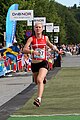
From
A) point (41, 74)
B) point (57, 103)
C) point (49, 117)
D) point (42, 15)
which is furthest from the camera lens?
point (42, 15)

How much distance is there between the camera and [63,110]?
11352 millimetres

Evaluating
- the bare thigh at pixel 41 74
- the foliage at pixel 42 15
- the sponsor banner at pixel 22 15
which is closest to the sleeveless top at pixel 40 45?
the bare thigh at pixel 41 74

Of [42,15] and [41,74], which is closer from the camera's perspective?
[41,74]

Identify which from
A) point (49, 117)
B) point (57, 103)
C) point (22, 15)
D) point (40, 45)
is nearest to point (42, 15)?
point (22, 15)

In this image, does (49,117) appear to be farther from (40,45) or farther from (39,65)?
(40,45)

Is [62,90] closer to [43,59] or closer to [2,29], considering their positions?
[43,59]

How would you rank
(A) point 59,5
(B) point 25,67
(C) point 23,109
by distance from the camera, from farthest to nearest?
(A) point 59,5 < (B) point 25,67 < (C) point 23,109

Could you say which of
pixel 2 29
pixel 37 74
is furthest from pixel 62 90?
pixel 2 29

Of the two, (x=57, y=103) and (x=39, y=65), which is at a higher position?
(x=39, y=65)

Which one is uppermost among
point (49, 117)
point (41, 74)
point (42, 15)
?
point (41, 74)

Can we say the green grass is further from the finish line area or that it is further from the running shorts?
the running shorts

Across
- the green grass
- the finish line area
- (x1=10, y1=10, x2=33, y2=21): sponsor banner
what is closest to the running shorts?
the green grass

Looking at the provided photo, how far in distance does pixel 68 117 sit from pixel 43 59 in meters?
1.50

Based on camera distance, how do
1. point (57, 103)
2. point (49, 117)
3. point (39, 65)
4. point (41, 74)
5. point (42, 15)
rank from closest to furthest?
1. point (49, 117)
2. point (41, 74)
3. point (39, 65)
4. point (57, 103)
5. point (42, 15)
